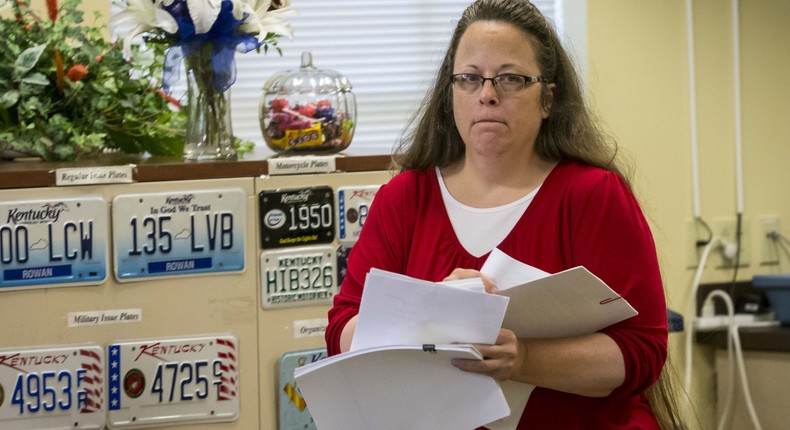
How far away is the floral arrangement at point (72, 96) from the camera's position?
6.51ft

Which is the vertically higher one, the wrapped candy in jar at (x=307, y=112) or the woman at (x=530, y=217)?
the wrapped candy in jar at (x=307, y=112)

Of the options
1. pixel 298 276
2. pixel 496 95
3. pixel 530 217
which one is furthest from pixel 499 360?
pixel 298 276

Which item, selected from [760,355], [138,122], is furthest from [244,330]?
[760,355]

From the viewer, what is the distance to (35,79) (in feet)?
6.52

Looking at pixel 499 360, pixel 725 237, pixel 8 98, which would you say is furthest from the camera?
pixel 725 237

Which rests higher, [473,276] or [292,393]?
[473,276]

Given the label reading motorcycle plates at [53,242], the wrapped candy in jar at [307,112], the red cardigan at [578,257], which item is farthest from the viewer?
the wrapped candy in jar at [307,112]

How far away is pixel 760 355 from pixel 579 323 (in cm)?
196

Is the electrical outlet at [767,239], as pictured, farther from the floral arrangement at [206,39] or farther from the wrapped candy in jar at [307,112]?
the floral arrangement at [206,39]

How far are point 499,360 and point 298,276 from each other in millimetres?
856

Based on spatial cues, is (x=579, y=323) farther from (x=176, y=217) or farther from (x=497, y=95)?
(x=176, y=217)

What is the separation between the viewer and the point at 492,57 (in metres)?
1.36

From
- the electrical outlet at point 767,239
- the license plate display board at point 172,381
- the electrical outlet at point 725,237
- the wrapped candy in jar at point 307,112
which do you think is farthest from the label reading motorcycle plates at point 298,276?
the electrical outlet at point 767,239

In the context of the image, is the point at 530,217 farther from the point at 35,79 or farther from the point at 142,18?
the point at 35,79
